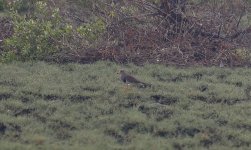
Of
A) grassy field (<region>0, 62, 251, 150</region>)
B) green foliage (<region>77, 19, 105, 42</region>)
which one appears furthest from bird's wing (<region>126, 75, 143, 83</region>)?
green foliage (<region>77, 19, 105, 42</region>)

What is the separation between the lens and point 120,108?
7.88m

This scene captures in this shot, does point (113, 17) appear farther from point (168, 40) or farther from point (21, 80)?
point (21, 80)

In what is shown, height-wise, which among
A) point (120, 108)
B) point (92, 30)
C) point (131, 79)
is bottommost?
point (120, 108)

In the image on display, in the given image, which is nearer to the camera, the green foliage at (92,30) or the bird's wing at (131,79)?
the bird's wing at (131,79)

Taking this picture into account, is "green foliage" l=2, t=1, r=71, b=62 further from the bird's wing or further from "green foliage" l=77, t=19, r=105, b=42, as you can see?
the bird's wing

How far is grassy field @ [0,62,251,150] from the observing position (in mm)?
6984

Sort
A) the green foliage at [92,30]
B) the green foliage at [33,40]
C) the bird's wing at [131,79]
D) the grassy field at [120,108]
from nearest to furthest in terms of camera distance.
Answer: the grassy field at [120,108]
the bird's wing at [131,79]
the green foliage at [33,40]
the green foliage at [92,30]

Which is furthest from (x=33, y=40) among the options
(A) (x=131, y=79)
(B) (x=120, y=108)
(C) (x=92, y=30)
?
(B) (x=120, y=108)

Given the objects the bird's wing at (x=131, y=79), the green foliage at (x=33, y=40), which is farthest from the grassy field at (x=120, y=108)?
the green foliage at (x=33, y=40)

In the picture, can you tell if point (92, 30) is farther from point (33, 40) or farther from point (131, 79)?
point (131, 79)

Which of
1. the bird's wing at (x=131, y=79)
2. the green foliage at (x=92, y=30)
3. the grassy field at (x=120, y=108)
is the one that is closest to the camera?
the grassy field at (x=120, y=108)

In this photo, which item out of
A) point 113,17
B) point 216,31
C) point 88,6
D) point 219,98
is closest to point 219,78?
point 219,98

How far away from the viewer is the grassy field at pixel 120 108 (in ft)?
22.9

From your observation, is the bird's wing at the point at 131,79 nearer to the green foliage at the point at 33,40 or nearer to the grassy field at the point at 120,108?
the grassy field at the point at 120,108
